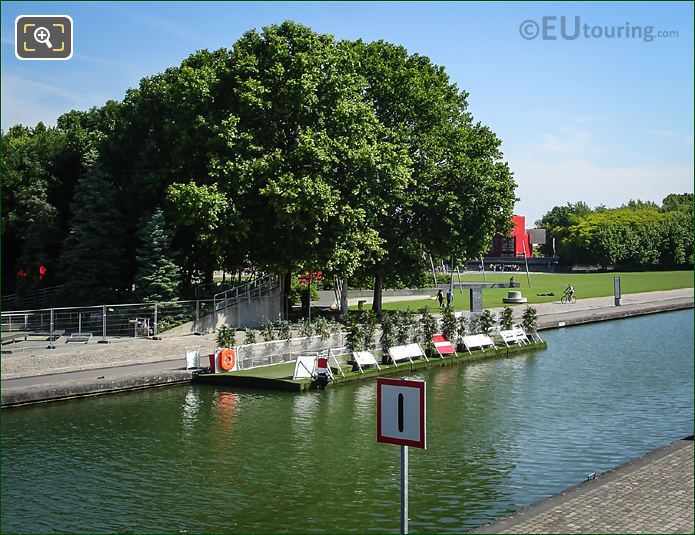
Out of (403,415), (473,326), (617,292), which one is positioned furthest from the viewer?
(617,292)

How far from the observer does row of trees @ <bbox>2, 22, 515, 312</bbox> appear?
37219 mm

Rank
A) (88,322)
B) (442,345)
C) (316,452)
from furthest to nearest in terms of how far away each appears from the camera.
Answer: (88,322) → (442,345) → (316,452)

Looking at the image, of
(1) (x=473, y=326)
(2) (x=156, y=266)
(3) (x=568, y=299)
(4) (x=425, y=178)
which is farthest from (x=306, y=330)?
(3) (x=568, y=299)

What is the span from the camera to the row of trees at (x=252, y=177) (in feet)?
122

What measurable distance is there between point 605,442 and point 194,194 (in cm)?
2153

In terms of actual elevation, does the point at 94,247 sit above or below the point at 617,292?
above

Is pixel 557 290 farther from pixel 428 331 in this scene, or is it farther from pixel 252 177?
pixel 252 177

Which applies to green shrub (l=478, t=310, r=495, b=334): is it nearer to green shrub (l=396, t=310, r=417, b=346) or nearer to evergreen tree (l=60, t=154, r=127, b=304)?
green shrub (l=396, t=310, r=417, b=346)

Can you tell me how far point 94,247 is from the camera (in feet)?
128

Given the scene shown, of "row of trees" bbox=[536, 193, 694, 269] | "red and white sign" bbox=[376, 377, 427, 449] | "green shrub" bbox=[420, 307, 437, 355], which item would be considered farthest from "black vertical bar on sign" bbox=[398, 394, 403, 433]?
"row of trees" bbox=[536, 193, 694, 269]

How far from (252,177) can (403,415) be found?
28.2 meters

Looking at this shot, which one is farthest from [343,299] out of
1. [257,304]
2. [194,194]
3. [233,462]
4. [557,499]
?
[557,499]

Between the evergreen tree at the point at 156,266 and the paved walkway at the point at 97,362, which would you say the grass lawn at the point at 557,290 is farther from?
the paved walkway at the point at 97,362

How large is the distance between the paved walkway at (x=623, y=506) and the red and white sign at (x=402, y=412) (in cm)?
→ 288
